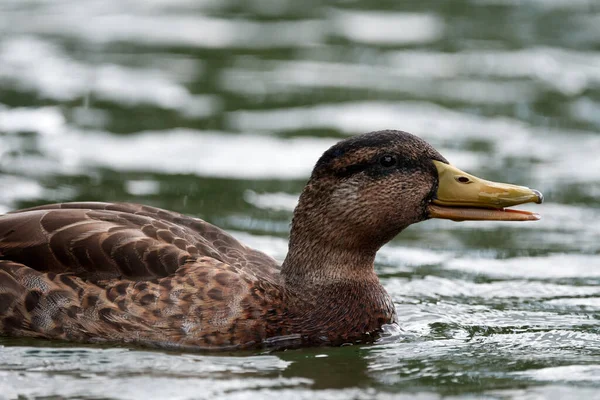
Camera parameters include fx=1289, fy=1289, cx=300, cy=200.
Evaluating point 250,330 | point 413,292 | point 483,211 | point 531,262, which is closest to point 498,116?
point 531,262

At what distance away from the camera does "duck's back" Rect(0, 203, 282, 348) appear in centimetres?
928

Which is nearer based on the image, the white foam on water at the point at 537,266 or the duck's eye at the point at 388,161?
the duck's eye at the point at 388,161

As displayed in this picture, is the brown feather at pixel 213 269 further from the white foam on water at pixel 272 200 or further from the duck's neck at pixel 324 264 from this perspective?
the white foam on water at pixel 272 200

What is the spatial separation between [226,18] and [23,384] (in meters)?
14.0

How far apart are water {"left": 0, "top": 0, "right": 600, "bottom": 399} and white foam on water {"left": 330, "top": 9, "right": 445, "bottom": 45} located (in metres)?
0.05

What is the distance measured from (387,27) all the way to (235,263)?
12336mm

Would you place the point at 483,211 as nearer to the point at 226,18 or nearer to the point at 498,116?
the point at 498,116

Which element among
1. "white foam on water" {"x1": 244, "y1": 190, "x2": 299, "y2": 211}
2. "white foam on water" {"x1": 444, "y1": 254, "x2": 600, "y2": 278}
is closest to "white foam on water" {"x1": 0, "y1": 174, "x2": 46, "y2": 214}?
"white foam on water" {"x1": 244, "y1": 190, "x2": 299, "y2": 211}

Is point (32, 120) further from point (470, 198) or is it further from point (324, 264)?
point (470, 198)

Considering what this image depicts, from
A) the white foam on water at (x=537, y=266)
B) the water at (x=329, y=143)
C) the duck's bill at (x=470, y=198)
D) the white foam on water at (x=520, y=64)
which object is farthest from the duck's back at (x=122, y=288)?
the white foam on water at (x=520, y=64)

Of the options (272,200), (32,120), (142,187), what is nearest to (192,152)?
(142,187)

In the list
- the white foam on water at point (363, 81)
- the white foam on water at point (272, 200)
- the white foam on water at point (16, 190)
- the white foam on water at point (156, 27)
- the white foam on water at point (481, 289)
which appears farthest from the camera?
the white foam on water at point (156, 27)

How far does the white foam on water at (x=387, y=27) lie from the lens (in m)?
20.8

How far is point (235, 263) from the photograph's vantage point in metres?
9.88
